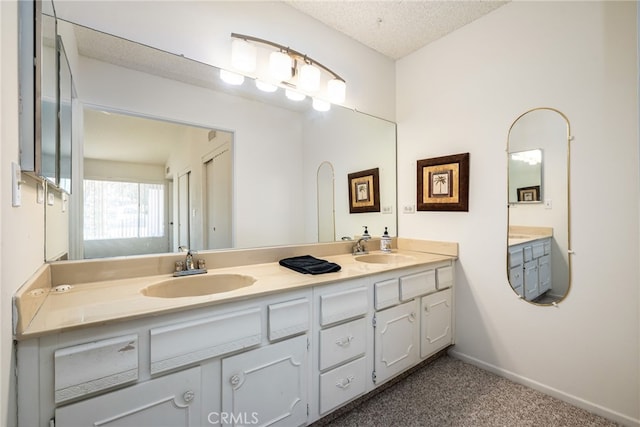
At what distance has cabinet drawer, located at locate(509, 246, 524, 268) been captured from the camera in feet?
6.15

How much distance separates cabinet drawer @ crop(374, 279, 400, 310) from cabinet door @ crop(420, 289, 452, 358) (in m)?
0.32

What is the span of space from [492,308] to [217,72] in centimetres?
241

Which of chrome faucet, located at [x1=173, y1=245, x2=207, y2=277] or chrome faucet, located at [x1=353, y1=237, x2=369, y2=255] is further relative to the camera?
chrome faucet, located at [x1=353, y1=237, x2=369, y2=255]

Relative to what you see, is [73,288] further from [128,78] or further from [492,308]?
[492,308]

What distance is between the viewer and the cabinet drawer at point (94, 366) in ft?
2.70

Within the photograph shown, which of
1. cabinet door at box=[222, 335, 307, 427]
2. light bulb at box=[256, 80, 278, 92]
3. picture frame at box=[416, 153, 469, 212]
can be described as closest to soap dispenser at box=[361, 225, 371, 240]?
picture frame at box=[416, 153, 469, 212]

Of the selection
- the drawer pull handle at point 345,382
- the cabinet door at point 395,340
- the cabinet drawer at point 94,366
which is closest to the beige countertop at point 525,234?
the cabinet door at point 395,340

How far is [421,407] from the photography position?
5.28ft

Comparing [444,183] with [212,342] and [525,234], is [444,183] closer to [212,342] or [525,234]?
[525,234]

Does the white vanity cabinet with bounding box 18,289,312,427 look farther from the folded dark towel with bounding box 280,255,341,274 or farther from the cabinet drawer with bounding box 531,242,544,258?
the cabinet drawer with bounding box 531,242,544,258

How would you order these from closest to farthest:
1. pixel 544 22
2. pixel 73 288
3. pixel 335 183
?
1. pixel 73 288
2. pixel 544 22
3. pixel 335 183

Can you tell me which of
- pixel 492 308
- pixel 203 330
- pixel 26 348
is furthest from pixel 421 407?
pixel 26 348

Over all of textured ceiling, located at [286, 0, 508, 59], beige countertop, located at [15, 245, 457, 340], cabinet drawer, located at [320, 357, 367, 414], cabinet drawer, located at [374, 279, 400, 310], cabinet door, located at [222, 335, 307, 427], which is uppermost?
textured ceiling, located at [286, 0, 508, 59]

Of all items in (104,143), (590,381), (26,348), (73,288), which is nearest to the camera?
(26,348)
